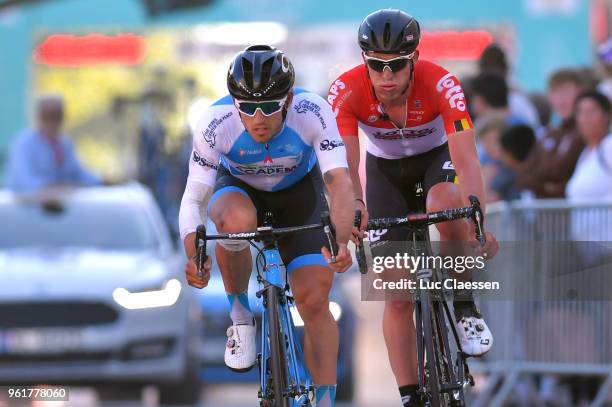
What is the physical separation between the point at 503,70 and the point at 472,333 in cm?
530

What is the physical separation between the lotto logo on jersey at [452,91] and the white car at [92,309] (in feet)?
19.3

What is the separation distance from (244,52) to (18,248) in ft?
22.7

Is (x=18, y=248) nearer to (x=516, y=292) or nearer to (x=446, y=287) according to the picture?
(x=516, y=292)

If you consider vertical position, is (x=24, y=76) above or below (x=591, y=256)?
above

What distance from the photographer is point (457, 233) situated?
29.0 feet

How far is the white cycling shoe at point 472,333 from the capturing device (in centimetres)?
856

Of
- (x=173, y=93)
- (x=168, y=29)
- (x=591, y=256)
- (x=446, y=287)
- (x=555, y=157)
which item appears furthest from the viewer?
(x=168, y=29)

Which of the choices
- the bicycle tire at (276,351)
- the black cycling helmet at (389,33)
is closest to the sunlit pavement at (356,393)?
the bicycle tire at (276,351)

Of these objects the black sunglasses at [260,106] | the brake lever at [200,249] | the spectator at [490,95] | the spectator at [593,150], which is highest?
the spectator at [490,95]

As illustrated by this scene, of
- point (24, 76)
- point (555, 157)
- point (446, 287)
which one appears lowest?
point (446, 287)

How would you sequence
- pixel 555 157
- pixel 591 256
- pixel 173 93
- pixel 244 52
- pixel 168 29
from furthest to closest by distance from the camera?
1. pixel 168 29
2. pixel 173 93
3. pixel 555 157
4. pixel 591 256
5. pixel 244 52

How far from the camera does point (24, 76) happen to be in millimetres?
30312

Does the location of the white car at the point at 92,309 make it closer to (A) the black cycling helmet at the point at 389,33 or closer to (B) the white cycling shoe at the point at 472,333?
(B) the white cycling shoe at the point at 472,333

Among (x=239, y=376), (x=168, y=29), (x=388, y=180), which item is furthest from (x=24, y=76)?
(x=388, y=180)
